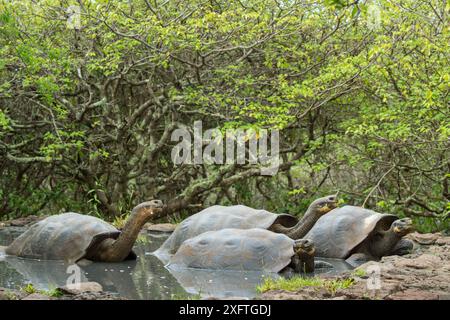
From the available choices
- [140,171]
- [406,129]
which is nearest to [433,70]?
[406,129]

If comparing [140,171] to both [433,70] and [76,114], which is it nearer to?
[76,114]

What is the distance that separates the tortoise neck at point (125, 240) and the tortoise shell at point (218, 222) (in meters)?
0.78

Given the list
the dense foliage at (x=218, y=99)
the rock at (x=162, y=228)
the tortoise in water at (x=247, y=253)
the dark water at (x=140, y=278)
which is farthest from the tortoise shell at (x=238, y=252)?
the rock at (x=162, y=228)

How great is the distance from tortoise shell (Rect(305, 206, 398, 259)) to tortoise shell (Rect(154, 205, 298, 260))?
58cm

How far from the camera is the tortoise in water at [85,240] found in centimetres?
736

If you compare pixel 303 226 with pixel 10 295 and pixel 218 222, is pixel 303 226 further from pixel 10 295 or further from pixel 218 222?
pixel 10 295

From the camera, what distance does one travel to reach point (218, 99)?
1105cm

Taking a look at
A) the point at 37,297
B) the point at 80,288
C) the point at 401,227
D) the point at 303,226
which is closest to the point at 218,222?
the point at 303,226

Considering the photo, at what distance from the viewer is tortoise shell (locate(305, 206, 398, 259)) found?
7809 mm

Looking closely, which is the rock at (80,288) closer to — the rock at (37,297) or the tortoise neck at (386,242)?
the rock at (37,297)

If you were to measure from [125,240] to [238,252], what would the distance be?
1.33 meters

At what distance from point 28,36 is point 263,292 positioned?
7.55 m

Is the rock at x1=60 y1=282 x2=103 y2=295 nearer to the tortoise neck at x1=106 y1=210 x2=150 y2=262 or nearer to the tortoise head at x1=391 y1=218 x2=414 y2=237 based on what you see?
the tortoise neck at x1=106 y1=210 x2=150 y2=262
